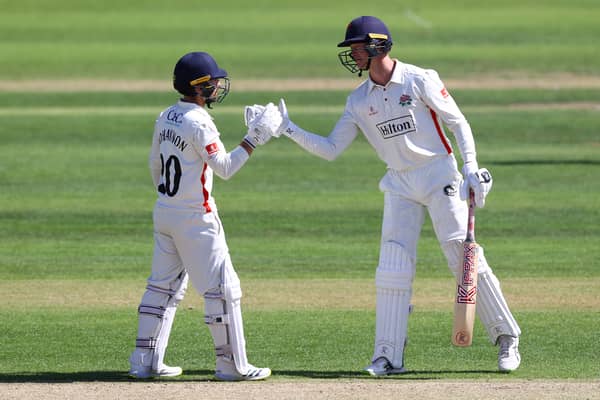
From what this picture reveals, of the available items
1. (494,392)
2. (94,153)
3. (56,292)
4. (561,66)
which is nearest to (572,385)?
(494,392)

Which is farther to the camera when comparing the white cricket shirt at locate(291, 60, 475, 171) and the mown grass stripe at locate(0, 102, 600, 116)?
the mown grass stripe at locate(0, 102, 600, 116)

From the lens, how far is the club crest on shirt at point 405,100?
859 cm

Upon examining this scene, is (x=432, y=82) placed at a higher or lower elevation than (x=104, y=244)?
→ higher

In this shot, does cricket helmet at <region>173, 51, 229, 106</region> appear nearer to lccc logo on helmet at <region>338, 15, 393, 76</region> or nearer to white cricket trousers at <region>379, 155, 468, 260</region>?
lccc logo on helmet at <region>338, 15, 393, 76</region>

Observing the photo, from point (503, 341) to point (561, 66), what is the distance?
29.2m

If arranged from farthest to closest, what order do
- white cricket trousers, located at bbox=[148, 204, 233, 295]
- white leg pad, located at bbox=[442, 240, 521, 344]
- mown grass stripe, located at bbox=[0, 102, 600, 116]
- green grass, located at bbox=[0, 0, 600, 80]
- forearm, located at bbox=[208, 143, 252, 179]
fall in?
1. green grass, located at bbox=[0, 0, 600, 80]
2. mown grass stripe, located at bbox=[0, 102, 600, 116]
3. white leg pad, located at bbox=[442, 240, 521, 344]
4. white cricket trousers, located at bbox=[148, 204, 233, 295]
5. forearm, located at bbox=[208, 143, 252, 179]

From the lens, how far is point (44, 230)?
15305 mm

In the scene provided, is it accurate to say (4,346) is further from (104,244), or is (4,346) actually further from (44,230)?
(44,230)

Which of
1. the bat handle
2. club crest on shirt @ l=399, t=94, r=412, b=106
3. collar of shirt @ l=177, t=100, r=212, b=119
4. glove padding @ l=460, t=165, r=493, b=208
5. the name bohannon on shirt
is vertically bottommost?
the bat handle

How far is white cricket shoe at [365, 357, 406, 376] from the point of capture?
848cm

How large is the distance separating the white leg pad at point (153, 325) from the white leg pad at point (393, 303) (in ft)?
4.36

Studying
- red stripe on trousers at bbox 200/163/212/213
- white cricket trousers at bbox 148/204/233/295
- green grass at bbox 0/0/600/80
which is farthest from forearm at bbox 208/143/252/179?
green grass at bbox 0/0/600/80

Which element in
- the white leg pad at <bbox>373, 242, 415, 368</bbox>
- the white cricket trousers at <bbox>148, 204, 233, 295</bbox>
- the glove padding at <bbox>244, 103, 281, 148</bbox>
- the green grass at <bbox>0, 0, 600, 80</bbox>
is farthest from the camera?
the green grass at <bbox>0, 0, 600, 80</bbox>

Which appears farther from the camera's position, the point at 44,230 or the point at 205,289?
the point at 44,230
